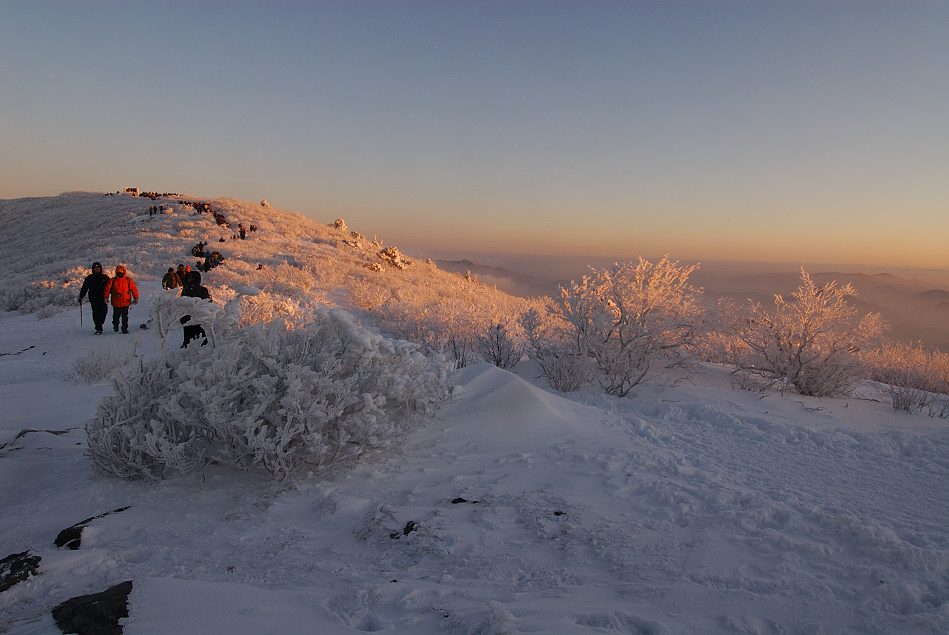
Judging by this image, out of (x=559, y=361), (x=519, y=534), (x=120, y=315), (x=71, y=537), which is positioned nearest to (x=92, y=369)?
(x=120, y=315)

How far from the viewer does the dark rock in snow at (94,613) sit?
1965 millimetres

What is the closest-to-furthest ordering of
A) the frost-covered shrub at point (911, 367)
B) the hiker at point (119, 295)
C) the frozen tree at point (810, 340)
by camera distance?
1. the frozen tree at point (810, 340)
2. the frost-covered shrub at point (911, 367)
3. the hiker at point (119, 295)

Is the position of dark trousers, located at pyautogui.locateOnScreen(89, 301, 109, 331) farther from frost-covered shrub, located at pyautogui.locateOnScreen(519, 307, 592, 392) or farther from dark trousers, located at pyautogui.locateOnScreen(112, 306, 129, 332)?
frost-covered shrub, located at pyautogui.locateOnScreen(519, 307, 592, 392)

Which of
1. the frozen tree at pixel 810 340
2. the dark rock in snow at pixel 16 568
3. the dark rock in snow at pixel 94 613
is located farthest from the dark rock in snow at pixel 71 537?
the frozen tree at pixel 810 340

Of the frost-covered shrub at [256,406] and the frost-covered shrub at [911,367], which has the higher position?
the frost-covered shrub at [256,406]

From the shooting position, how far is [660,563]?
2727 millimetres

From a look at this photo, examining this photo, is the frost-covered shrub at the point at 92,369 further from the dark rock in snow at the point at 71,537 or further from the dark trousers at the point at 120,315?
the dark rock in snow at the point at 71,537

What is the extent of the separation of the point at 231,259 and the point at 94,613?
21.7m

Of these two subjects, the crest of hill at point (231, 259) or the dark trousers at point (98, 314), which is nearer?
the dark trousers at point (98, 314)

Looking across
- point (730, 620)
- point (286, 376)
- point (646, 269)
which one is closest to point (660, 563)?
point (730, 620)

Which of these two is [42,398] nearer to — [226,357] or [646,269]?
[226,357]

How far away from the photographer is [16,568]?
2393 millimetres

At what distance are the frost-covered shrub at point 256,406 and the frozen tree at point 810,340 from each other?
6.41 metres

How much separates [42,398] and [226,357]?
3718mm
